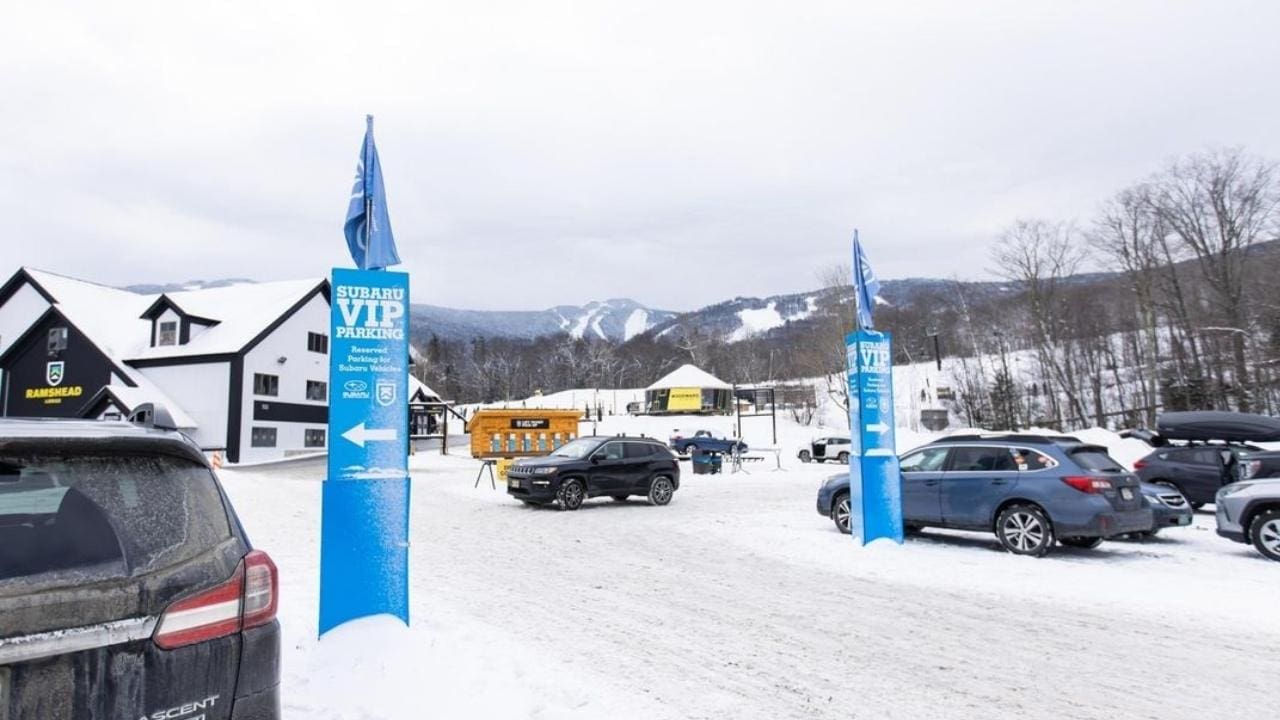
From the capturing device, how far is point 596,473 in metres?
17.6

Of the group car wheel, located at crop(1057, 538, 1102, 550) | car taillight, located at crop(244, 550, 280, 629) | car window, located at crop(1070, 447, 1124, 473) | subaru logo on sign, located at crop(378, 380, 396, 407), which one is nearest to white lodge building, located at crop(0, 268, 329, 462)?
subaru logo on sign, located at crop(378, 380, 396, 407)

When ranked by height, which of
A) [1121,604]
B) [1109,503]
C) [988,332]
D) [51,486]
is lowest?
[1121,604]

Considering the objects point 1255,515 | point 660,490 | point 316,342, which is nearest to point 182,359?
point 316,342

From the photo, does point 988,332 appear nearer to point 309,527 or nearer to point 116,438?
point 309,527

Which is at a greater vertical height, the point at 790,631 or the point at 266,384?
the point at 266,384

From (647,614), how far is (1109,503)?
7124mm

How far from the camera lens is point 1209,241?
136 ft

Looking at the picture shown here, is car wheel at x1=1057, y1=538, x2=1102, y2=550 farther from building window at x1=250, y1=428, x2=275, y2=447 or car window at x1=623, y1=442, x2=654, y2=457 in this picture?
building window at x1=250, y1=428, x2=275, y2=447

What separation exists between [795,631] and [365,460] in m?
4.20

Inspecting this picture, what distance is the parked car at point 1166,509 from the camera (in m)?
12.0

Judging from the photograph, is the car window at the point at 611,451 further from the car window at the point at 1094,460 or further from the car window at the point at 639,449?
the car window at the point at 1094,460

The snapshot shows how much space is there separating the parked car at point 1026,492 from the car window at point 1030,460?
13mm

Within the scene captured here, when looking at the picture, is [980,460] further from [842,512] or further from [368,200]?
[368,200]

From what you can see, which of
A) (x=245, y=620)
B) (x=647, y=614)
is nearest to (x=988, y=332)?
(x=647, y=614)
